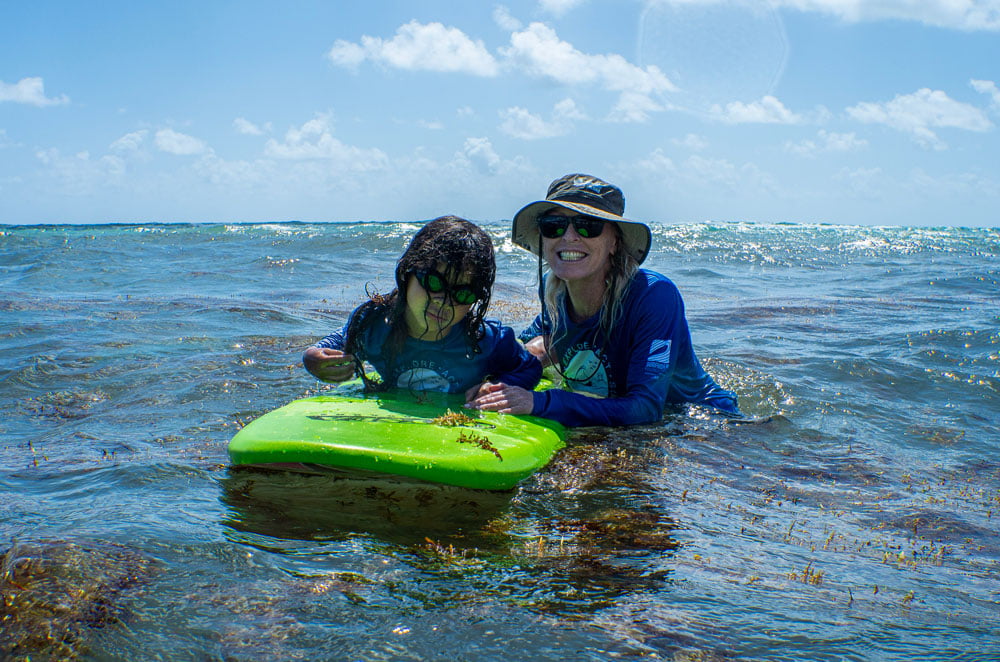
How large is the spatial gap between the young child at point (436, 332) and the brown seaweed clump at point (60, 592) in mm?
1753

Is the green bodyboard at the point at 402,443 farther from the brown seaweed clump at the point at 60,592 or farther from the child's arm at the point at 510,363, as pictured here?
the brown seaweed clump at the point at 60,592

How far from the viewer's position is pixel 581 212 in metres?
4.76

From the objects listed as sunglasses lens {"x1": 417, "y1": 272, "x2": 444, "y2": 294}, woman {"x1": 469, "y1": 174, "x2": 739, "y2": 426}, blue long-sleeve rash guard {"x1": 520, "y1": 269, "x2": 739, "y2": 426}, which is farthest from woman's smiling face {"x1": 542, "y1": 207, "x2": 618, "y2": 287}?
sunglasses lens {"x1": 417, "y1": 272, "x2": 444, "y2": 294}

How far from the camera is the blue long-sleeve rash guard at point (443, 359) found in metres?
4.82

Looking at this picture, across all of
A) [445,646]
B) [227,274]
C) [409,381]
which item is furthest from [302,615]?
[227,274]

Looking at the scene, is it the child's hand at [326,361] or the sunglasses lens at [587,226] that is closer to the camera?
the child's hand at [326,361]

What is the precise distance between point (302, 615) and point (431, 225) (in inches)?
93.9

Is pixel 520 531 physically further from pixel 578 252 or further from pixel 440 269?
pixel 578 252

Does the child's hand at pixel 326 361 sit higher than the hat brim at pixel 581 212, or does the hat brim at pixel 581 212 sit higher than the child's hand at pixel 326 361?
the hat brim at pixel 581 212

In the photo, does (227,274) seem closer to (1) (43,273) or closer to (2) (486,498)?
(1) (43,273)

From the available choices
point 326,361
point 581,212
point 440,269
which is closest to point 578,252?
point 581,212

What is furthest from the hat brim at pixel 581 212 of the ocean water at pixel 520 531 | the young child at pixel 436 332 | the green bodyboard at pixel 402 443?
the green bodyboard at pixel 402 443

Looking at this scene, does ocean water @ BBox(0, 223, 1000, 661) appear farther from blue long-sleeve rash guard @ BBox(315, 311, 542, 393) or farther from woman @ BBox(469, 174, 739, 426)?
blue long-sleeve rash guard @ BBox(315, 311, 542, 393)

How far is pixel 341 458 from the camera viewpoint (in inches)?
146
